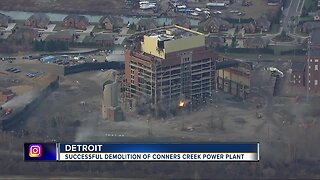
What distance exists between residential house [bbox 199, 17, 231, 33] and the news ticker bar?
16.2 metres

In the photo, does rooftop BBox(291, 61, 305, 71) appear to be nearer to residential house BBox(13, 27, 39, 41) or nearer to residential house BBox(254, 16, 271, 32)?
residential house BBox(254, 16, 271, 32)

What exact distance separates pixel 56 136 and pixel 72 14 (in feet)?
40.2

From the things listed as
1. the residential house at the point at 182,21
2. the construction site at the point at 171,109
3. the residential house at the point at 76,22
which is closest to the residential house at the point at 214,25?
the residential house at the point at 182,21

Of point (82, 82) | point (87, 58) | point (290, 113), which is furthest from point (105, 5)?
point (290, 113)

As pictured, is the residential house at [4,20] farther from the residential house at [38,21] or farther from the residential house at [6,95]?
the residential house at [6,95]

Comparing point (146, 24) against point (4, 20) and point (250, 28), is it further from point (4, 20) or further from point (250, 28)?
point (4, 20)

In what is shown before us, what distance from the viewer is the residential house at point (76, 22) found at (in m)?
31.1

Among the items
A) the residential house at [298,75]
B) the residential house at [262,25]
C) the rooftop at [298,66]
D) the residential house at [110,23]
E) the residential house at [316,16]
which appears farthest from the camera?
the residential house at [316,16]

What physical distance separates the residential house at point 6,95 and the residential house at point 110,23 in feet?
24.1

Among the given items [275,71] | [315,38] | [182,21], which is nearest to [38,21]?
[182,21]

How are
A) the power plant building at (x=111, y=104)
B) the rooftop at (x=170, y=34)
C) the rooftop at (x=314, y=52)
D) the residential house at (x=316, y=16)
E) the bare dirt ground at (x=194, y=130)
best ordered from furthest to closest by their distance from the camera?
the residential house at (x=316, y=16) < the rooftop at (x=314, y=52) < the rooftop at (x=170, y=34) < the power plant building at (x=111, y=104) < the bare dirt ground at (x=194, y=130)

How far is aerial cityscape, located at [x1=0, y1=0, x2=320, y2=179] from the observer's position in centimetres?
1945

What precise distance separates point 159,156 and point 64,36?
15786mm

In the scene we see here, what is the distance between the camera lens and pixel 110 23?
30781mm
